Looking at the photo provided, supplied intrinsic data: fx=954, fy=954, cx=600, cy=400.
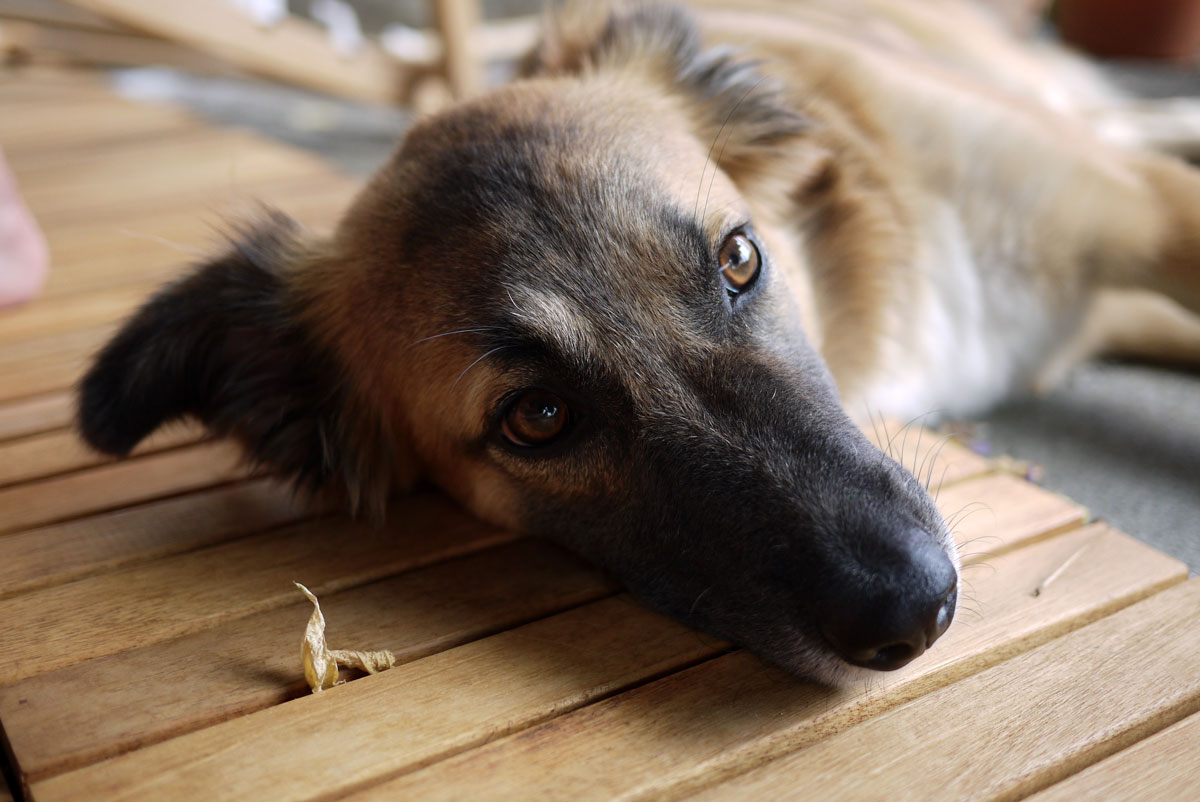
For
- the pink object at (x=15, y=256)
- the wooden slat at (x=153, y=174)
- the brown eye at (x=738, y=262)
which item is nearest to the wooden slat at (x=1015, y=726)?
the brown eye at (x=738, y=262)

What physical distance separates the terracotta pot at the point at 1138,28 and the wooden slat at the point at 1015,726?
5.36 metres

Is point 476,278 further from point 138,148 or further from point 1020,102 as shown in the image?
point 138,148

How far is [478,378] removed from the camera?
1.67 metres

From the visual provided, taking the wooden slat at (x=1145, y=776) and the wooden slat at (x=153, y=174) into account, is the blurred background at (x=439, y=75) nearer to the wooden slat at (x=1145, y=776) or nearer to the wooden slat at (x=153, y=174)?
the wooden slat at (x=153, y=174)

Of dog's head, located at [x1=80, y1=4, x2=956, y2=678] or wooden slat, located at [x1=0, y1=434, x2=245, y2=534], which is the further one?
wooden slat, located at [x1=0, y1=434, x2=245, y2=534]

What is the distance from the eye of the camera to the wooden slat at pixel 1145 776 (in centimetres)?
121

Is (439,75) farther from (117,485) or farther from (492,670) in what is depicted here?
(492,670)

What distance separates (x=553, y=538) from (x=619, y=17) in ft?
4.30

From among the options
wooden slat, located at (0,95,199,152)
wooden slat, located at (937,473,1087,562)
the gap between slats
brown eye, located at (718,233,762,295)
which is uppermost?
brown eye, located at (718,233,762,295)

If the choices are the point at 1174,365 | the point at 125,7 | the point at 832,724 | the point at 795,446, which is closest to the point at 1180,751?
the point at 832,724

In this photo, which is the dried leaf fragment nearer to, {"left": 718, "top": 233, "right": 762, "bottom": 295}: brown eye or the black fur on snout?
the black fur on snout

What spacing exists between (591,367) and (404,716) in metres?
0.61

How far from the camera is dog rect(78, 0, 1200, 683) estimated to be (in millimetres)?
1457

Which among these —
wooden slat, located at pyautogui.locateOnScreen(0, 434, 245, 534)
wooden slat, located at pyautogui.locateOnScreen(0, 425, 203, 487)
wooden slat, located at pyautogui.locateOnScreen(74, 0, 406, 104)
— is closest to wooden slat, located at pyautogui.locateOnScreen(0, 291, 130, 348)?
wooden slat, located at pyautogui.locateOnScreen(0, 425, 203, 487)
